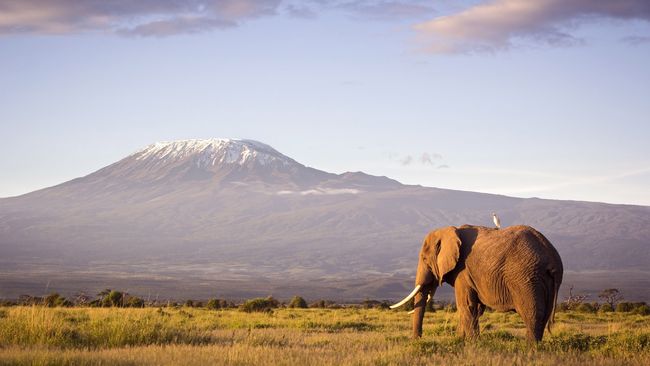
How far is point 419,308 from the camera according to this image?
1809 centimetres

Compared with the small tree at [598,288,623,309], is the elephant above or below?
above

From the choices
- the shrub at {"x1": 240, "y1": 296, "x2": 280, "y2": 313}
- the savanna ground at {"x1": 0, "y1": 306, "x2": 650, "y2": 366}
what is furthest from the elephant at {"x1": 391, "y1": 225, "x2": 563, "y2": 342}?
the shrub at {"x1": 240, "y1": 296, "x2": 280, "y2": 313}

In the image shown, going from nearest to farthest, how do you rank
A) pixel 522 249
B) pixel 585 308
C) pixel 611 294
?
pixel 522 249 < pixel 585 308 < pixel 611 294

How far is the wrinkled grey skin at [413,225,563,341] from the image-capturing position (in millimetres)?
16047

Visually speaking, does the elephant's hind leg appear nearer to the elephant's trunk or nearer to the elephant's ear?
the elephant's ear

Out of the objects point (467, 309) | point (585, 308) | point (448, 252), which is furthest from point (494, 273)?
point (585, 308)

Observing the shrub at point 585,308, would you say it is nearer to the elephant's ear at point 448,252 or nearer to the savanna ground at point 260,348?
the savanna ground at point 260,348

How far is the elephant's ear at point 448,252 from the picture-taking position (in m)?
17.3

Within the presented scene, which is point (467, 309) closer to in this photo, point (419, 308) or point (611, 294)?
point (419, 308)

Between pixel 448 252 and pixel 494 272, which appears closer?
pixel 494 272

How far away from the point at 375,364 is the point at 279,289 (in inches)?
4605

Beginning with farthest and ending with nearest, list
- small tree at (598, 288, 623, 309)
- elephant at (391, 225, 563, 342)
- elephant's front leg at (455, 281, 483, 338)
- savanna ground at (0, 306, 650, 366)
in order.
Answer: small tree at (598, 288, 623, 309), elephant's front leg at (455, 281, 483, 338), elephant at (391, 225, 563, 342), savanna ground at (0, 306, 650, 366)

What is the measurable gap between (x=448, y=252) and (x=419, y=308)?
1459 millimetres

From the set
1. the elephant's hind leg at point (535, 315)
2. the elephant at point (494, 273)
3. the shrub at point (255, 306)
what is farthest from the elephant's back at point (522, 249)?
the shrub at point (255, 306)
